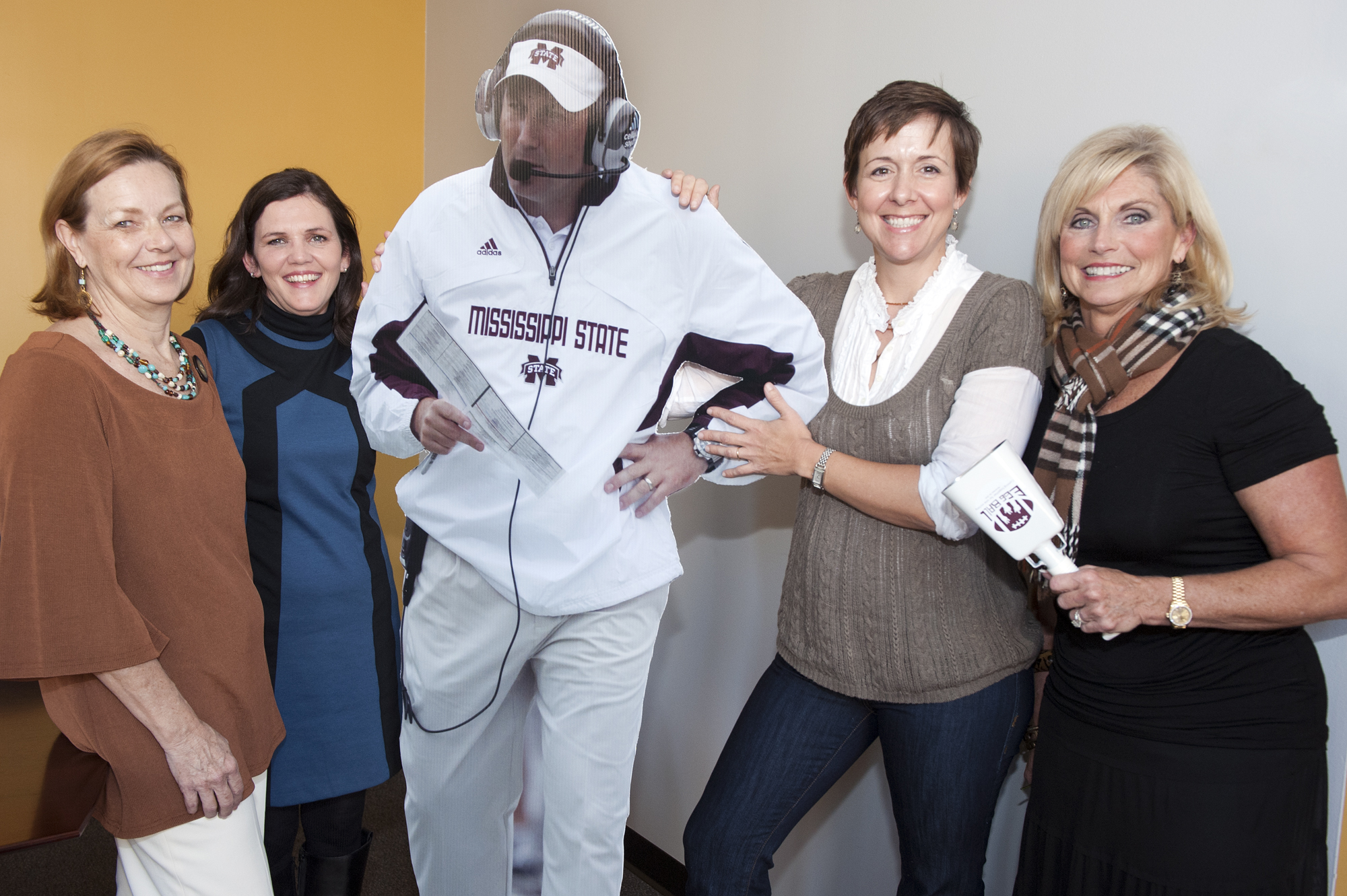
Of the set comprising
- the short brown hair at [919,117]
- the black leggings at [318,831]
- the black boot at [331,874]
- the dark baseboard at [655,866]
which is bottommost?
the dark baseboard at [655,866]

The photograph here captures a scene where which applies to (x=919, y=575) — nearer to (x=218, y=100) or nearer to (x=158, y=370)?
(x=158, y=370)

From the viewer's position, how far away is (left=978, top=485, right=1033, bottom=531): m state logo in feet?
4.09

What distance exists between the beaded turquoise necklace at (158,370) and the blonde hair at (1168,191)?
144cm

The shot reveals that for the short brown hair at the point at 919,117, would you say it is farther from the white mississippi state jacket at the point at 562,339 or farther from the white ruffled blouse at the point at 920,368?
the white mississippi state jacket at the point at 562,339

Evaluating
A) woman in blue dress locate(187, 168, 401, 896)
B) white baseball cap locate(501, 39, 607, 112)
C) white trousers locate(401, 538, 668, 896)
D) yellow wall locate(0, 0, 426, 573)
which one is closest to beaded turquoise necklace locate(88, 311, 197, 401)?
woman in blue dress locate(187, 168, 401, 896)

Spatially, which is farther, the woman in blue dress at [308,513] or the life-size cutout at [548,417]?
the woman in blue dress at [308,513]

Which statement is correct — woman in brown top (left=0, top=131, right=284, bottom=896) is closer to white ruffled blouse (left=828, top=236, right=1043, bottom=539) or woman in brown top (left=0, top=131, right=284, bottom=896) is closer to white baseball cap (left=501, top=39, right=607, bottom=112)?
white baseball cap (left=501, top=39, right=607, bottom=112)

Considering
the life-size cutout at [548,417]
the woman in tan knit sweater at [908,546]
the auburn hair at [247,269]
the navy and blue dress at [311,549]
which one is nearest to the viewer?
the life-size cutout at [548,417]

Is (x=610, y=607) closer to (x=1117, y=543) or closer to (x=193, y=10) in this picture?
(x=1117, y=543)

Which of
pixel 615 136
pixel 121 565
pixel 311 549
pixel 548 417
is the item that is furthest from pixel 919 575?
pixel 121 565

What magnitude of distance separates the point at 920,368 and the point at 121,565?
1.26 metres

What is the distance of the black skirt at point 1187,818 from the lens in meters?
1.29

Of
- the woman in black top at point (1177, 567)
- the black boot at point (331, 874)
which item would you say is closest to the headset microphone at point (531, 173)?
the woman in black top at point (1177, 567)

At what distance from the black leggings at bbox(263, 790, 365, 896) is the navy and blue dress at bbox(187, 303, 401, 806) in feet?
0.26
